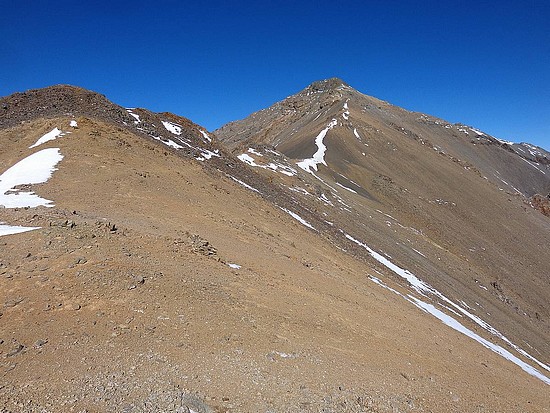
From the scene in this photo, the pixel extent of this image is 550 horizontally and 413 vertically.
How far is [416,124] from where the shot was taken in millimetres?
124062

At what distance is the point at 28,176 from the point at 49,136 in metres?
5.14

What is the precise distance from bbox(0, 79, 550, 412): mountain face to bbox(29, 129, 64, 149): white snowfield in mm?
169

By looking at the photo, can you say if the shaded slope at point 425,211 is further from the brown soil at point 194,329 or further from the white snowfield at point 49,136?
the white snowfield at point 49,136

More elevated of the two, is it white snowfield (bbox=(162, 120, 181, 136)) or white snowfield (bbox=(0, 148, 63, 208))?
white snowfield (bbox=(162, 120, 181, 136))

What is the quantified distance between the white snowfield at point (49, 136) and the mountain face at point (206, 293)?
0.55ft

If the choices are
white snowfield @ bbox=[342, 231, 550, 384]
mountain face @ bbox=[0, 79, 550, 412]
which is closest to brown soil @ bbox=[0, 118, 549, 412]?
mountain face @ bbox=[0, 79, 550, 412]

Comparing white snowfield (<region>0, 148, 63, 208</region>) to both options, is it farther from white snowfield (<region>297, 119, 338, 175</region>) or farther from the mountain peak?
the mountain peak

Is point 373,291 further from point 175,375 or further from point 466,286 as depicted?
point 466,286

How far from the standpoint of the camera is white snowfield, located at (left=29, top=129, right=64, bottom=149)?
68.8ft

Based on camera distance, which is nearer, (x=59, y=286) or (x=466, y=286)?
(x=59, y=286)

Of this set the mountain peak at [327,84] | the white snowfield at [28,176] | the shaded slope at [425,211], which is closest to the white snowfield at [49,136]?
the white snowfield at [28,176]

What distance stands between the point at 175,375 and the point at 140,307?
7.04 feet

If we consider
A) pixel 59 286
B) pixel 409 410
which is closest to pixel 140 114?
pixel 59 286

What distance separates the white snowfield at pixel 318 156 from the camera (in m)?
50.6
